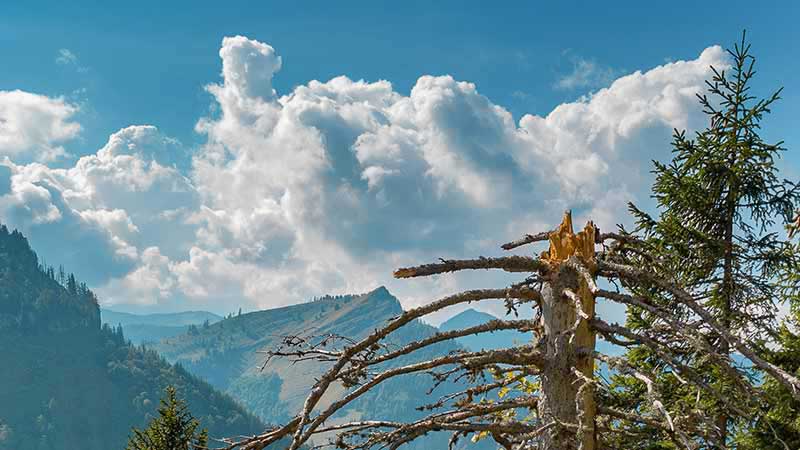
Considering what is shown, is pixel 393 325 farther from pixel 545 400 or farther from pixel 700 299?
pixel 700 299

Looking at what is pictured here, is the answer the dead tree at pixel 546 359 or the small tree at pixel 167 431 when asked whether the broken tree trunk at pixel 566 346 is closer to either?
the dead tree at pixel 546 359

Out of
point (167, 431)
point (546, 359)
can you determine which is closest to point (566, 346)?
point (546, 359)

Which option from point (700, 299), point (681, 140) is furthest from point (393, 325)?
point (681, 140)

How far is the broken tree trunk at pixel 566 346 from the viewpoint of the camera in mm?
6230

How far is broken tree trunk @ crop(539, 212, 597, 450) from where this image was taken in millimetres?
6230

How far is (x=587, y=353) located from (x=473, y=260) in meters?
1.23

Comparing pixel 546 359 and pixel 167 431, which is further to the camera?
pixel 167 431

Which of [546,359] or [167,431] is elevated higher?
[546,359]

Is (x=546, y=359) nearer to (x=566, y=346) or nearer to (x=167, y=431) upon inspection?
(x=566, y=346)

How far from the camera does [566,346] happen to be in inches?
252

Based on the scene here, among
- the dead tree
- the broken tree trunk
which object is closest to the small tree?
the dead tree

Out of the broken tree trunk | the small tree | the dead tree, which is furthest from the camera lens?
the small tree

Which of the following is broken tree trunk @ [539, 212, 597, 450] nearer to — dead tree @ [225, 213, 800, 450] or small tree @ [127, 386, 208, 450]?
dead tree @ [225, 213, 800, 450]

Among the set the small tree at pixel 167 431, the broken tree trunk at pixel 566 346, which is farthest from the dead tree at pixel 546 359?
the small tree at pixel 167 431
